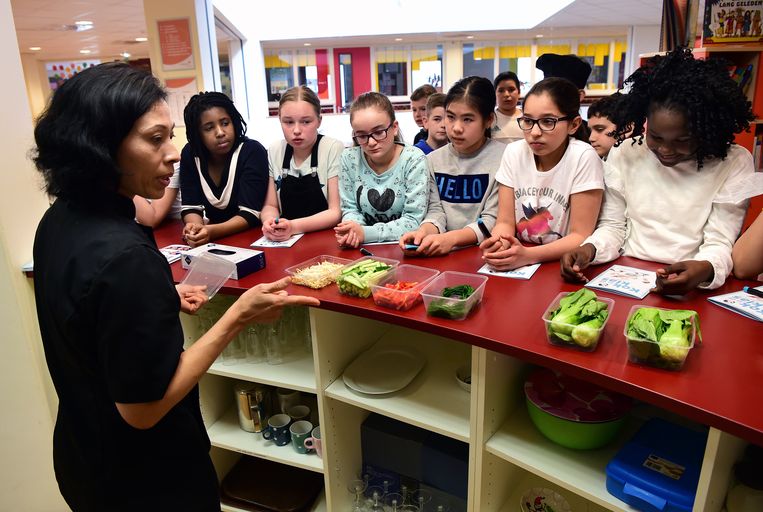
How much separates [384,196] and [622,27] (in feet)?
27.9

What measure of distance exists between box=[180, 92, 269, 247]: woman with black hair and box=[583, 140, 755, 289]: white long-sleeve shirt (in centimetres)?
138

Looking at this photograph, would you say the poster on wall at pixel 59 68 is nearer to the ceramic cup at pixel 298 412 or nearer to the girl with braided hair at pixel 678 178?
the ceramic cup at pixel 298 412

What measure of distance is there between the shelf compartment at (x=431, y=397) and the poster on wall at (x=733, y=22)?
243cm

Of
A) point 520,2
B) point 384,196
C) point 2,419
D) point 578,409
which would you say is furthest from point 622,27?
point 2,419

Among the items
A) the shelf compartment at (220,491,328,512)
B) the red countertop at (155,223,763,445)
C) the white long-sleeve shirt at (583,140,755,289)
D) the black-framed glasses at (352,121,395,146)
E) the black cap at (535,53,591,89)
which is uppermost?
the black cap at (535,53,591,89)

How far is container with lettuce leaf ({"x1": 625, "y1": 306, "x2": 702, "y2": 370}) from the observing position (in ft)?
3.40

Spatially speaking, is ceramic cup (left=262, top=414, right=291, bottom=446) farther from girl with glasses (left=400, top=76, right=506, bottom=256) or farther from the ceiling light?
the ceiling light

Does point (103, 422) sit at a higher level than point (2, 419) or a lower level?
higher

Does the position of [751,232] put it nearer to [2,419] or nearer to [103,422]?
[103,422]

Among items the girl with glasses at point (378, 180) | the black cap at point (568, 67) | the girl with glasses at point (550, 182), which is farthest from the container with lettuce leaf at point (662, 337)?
the black cap at point (568, 67)

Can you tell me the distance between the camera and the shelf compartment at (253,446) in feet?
6.09

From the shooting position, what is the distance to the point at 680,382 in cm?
101

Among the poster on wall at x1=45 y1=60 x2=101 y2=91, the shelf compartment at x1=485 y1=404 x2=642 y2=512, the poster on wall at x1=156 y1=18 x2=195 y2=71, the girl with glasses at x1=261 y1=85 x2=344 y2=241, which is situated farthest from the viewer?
the poster on wall at x1=45 y1=60 x2=101 y2=91

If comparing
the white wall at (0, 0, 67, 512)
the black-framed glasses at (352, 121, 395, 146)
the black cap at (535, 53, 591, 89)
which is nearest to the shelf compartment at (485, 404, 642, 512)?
the black-framed glasses at (352, 121, 395, 146)
